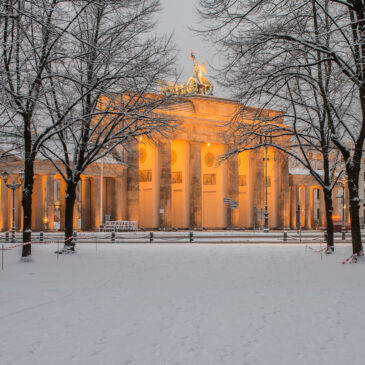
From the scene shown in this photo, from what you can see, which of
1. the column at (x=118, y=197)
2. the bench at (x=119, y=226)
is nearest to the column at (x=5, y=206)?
the bench at (x=119, y=226)

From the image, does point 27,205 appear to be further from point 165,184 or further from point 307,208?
point 307,208

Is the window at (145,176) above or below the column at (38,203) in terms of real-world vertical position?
above

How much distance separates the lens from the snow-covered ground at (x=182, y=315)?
702cm

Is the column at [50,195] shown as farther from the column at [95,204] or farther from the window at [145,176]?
the window at [145,176]

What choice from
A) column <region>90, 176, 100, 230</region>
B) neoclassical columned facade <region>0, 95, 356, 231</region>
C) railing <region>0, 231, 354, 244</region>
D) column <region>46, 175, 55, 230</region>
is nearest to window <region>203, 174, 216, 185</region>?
neoclassical columned facade <region>0, 95, 356, 231</region>

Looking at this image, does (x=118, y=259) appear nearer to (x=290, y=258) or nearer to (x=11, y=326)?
(x=290, y=258)

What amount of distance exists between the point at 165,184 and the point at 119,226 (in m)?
8.13

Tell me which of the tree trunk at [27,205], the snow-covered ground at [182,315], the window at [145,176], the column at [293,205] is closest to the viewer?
the snow-covered ground at [182,315]

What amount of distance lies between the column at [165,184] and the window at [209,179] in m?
8.08

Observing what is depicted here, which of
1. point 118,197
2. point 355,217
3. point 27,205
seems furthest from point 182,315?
point 118,197

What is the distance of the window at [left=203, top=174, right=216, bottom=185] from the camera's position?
209 feet

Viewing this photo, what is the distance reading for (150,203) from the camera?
6053 cm

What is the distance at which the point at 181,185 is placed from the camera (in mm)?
61594

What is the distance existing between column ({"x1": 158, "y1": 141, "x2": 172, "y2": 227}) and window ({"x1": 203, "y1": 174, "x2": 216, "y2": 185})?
808 cm
